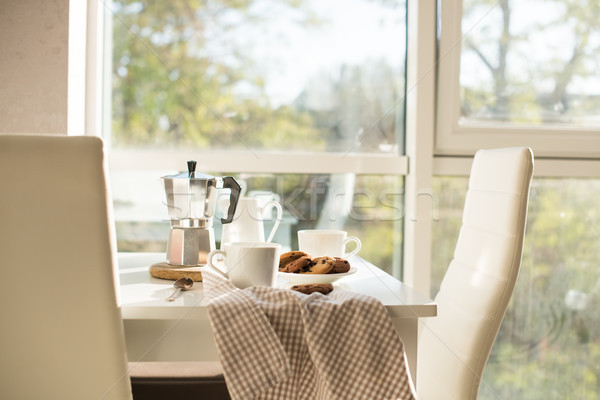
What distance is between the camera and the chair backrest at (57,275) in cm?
73

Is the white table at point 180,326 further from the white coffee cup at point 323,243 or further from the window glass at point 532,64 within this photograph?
the window glass at point 532,64

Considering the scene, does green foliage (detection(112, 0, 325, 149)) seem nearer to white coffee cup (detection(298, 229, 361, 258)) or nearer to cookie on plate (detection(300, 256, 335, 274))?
white coffee cup (detection(298, 229, 361, 258))

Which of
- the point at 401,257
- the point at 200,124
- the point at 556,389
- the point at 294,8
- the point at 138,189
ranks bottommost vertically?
the point at 556,389

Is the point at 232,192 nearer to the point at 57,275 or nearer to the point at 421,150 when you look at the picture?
the point at 57,275

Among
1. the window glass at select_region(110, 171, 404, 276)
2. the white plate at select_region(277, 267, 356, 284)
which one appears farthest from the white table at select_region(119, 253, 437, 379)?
the window glass at select_region(110, 171, 404, 276)

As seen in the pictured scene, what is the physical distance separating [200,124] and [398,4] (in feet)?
2.72

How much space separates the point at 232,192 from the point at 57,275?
527 mm

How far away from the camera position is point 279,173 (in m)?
1.92

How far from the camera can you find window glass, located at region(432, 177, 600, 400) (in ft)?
6.60

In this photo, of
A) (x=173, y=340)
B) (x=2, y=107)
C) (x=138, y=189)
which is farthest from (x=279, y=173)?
(x=173, y=340)

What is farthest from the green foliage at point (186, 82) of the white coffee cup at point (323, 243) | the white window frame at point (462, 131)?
the white coffee cup at point (323, 243)

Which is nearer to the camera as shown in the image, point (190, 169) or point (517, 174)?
point (517, 174)

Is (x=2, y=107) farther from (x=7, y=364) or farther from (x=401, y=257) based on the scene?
(x=401, y=257)

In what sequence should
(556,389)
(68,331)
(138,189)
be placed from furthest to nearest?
(556,389), (138,189), (68,331)
